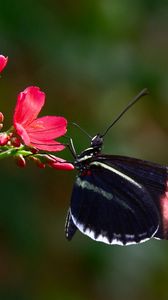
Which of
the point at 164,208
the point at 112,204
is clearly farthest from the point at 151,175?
the point at 112,204

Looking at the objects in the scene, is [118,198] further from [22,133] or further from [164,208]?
[22,133]

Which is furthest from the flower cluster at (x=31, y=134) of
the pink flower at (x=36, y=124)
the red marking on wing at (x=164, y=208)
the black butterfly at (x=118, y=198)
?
the red marking on wing at (x=164, y=208)

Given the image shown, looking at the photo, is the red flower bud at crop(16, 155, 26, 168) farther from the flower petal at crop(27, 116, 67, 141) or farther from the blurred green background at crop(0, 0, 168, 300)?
the blurred green background at crop(0, 0, 168, 300)

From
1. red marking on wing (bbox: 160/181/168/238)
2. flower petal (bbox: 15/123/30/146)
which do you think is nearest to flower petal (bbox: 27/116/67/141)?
flower petal (bbox: 15/123/30/146)

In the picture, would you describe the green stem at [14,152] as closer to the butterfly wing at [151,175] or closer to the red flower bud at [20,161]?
the red flower bud at [20,161]

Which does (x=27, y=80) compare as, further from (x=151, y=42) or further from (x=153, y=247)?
(x=153, y=247)

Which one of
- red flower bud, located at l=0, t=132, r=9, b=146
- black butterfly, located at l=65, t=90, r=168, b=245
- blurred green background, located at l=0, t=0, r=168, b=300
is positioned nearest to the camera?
red flower bud, located at l=0, t=132, r=9, b=146

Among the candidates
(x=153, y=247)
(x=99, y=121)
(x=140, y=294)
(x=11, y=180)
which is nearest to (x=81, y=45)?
(x=99, y=121)
